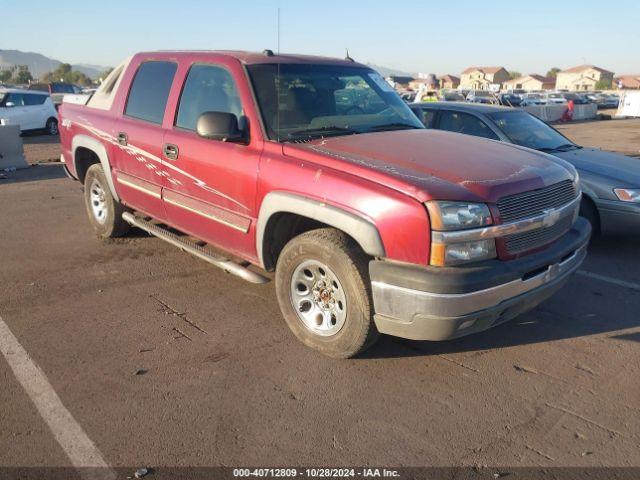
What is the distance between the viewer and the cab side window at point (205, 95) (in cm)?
423

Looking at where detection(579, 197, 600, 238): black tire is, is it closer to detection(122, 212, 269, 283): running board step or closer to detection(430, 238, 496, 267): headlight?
detection(430, 238, 496, 267): headlight

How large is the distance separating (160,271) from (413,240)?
10.2 feet

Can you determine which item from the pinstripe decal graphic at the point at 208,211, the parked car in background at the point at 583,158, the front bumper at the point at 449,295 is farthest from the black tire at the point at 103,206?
the front bumper at the point at 449,295

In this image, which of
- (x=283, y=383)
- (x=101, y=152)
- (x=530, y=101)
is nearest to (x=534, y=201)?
(x=283, y=383)

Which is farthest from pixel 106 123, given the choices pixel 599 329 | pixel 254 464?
pixel 599 329

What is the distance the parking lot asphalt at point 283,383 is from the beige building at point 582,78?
121 meters

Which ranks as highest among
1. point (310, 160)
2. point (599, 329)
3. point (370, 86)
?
point (370, 86)

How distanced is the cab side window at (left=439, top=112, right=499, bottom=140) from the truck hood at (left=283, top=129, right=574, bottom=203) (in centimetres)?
273

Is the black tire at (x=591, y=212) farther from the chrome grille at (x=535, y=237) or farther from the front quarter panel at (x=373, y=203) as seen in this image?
the front quarter panel at (x=373, y=203)

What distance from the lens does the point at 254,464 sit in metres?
2.72

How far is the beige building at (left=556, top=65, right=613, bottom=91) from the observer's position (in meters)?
113

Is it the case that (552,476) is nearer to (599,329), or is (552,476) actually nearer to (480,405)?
(480,405)

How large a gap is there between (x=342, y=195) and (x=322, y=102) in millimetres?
1322

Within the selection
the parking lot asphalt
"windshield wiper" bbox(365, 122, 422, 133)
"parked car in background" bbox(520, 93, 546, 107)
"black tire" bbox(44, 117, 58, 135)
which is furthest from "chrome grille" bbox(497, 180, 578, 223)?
"parked car in background" bbox(520, 93, 546, 107)
